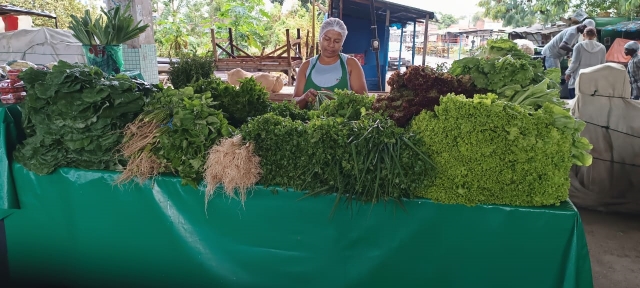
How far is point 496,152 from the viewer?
6.14 feet

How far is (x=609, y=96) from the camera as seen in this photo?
398 cm

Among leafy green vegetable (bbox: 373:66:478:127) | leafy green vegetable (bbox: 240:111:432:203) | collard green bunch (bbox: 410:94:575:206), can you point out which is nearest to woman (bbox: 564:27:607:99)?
leafy green vegetable (bbox: 373:66:478:127)

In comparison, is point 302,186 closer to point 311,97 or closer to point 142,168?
point 142,168

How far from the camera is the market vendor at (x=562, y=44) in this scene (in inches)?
382

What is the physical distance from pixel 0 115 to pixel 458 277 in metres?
2.81

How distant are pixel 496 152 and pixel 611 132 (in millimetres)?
3033

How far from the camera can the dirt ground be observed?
320 centimetres

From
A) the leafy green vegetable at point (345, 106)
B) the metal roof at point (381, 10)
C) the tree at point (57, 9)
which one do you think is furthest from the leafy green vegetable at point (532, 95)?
the tree at point (57, 9)

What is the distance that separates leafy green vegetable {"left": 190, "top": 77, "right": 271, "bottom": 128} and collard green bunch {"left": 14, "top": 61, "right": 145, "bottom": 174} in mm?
558

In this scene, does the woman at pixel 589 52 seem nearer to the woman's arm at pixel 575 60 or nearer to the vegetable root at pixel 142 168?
the woman's arm at pixel 575 60

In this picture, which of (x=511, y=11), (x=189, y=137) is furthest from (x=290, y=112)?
(x=511, y=11)

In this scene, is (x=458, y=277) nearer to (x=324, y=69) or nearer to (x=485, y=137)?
(x=485, y=137)

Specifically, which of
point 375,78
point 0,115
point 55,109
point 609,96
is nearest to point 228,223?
point 55,109

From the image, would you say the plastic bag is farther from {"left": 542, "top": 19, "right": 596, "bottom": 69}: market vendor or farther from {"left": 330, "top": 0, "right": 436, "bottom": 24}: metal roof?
{"left": 542, "top": 19, "right": 596, "bottom": 69}: market vendor
